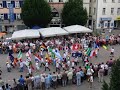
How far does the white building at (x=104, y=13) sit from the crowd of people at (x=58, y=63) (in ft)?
33.7

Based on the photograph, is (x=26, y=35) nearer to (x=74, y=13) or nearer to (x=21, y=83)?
(x=74, y=13)

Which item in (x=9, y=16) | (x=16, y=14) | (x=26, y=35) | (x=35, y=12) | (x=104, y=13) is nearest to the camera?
(x=26, y=35)

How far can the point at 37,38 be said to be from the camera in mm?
38156

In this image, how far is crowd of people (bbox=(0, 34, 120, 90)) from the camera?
875 inches

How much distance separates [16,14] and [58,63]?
2497cm

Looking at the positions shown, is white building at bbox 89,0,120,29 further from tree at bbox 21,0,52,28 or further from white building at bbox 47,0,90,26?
tree at bbox 21,0,52,28

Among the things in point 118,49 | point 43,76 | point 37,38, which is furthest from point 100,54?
point 43,76

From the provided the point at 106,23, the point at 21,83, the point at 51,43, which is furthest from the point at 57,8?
the point at 21,83

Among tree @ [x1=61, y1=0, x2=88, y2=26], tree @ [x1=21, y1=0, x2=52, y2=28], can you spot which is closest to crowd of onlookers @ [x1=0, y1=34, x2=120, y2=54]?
tree @ [x1=61, y1=0, x2=88, y2=26]

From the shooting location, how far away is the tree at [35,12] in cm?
4341

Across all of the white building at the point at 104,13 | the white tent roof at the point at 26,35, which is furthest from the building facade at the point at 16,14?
Result: the white tent roof at the point at 26,35

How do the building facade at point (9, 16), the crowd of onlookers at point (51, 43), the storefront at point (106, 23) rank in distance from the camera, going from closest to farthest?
the crowd of onlookers at point (51, 43), the building facade at point (9, 16), the storefront at point (106, 23)

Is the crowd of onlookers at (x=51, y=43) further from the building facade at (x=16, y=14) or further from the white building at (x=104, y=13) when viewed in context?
the white building at (x=104, y=13)

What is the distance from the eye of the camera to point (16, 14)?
48688 mm
